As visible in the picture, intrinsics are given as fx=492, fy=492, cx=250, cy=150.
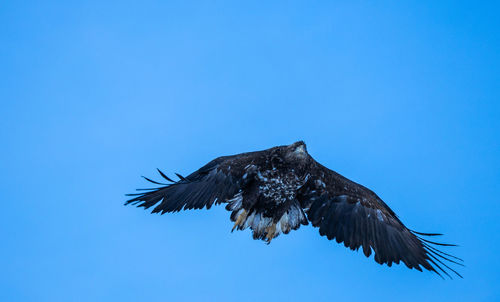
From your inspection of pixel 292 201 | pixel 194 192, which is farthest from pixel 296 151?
pixel 194 192

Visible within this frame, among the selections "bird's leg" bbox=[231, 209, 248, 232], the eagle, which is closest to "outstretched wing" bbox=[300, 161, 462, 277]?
the eagle

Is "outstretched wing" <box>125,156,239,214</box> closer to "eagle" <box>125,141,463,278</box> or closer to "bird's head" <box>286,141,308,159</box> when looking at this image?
"eagle" <box>125,141,463,278</box>

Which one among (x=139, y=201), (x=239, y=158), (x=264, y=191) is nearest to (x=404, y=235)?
(x=264, y=191)

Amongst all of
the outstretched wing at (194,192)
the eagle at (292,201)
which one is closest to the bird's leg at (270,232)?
the eagle at (292,201)

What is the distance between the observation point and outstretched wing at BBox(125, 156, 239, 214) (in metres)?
6.41

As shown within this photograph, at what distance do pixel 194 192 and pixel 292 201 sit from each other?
4.43 ft

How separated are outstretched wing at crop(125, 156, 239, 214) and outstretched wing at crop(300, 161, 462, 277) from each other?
3.61ft

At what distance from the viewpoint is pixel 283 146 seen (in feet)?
21.4

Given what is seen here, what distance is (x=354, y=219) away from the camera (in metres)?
6.76

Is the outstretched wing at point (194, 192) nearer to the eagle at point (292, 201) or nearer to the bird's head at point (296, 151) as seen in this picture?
the eagle at point (292, 201)

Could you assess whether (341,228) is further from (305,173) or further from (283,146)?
(283,146)

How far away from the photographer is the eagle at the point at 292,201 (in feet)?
21.1

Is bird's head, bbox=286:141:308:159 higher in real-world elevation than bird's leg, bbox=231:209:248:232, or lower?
higher

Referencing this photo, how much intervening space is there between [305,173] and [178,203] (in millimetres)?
1721
